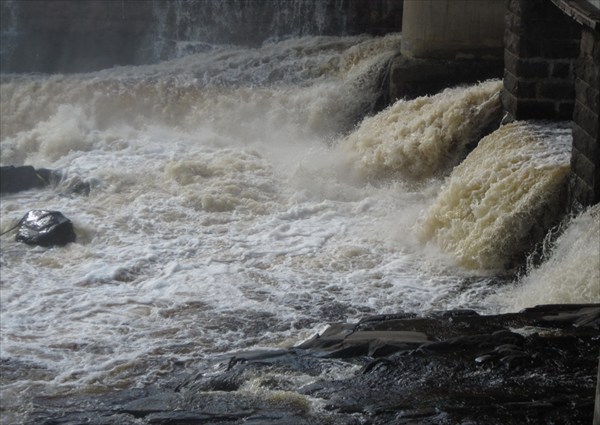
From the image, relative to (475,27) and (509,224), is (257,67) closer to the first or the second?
(475,27)

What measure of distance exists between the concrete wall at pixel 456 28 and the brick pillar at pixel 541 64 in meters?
2.08

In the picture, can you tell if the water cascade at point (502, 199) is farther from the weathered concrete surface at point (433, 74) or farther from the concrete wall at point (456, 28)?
the concrete wall at point (456, 28)

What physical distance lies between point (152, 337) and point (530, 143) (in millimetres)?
4366

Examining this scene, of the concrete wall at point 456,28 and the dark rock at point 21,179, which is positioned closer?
the dark rock at point 21,179

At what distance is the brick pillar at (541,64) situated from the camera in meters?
12.3

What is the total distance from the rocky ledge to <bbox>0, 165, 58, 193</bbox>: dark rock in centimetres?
648

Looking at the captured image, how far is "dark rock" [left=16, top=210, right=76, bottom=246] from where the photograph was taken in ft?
39.9

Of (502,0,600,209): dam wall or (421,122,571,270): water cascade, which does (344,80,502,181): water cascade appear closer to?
(502,0,600,209): dam wall

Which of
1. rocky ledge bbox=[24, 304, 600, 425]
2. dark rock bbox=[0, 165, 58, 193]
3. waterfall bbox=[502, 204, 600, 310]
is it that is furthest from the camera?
dark rock bbox=[0, 165, 58, 193]

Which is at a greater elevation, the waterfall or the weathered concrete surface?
the weathered concrete surface

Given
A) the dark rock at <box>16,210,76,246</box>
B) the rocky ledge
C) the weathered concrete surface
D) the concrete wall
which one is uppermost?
the concrete wall

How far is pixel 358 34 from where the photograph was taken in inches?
696

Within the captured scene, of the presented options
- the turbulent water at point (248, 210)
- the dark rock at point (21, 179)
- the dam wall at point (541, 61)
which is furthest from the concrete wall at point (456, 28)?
the dark rock at point (21, 179)

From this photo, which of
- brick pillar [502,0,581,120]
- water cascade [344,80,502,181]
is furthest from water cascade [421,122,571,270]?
water cascade [344,80,502,181]
